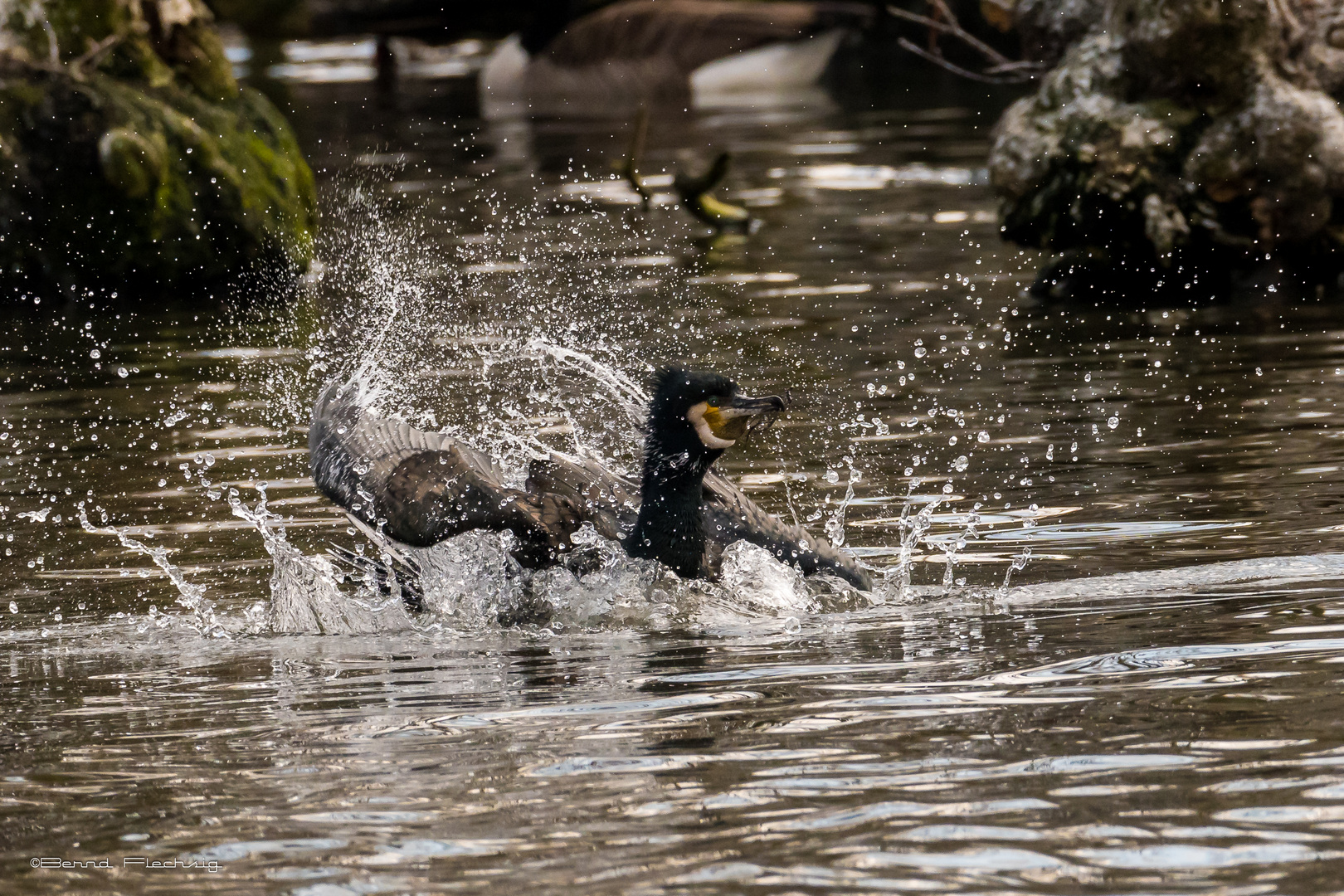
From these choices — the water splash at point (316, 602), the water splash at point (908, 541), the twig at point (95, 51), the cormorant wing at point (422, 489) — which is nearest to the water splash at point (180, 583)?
the water splash at point (316, 602)

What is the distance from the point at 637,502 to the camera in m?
7.79

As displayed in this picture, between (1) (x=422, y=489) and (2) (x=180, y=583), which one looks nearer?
(1) (x=422, y=489)

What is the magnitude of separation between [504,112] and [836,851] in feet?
87.8

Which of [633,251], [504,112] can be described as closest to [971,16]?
[504,112]

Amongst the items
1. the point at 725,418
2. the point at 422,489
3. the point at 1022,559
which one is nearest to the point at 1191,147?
the point at 1022,559

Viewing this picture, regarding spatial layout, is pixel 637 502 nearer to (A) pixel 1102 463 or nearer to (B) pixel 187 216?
(A) pixel 1102 463

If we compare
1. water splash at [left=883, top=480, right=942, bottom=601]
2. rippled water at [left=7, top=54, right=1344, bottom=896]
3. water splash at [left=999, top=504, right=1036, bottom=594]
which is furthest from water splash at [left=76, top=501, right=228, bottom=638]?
water splash at [left=999, top=504, right=1036, bottom=594]

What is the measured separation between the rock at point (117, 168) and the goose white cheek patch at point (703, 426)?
936cm

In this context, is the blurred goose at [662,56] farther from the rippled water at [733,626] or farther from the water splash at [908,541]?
the water splash at [908,541]

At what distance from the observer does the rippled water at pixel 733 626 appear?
4.68 meters

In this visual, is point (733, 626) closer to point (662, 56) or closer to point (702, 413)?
point (702, 413)

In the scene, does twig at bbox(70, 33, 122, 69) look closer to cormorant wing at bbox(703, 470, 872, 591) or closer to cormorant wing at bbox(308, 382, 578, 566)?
cormorant wing at bbox(308, 382, 578, 566)

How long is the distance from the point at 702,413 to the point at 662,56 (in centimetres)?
2482

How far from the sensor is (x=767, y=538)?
7371 millimetres
